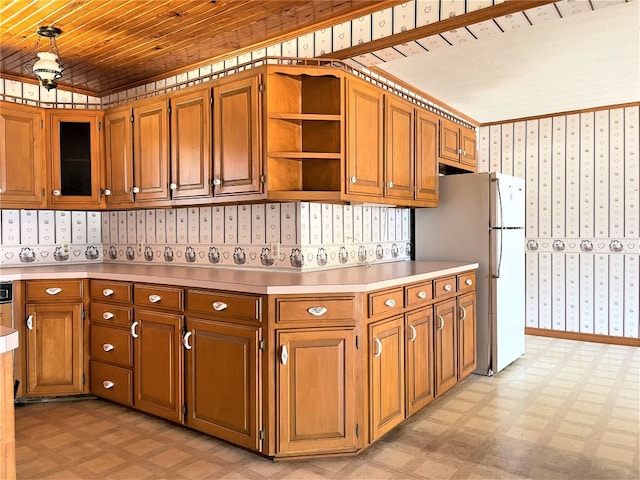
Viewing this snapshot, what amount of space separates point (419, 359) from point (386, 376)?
15.9 inches

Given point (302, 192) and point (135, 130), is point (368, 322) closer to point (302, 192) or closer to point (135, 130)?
point (302, 192)

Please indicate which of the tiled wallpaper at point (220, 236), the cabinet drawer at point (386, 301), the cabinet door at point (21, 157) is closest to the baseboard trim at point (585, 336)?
the tiled wallpaper at point (220, 236)

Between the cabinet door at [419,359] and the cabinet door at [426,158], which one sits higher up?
the cabinet door at [426,158]

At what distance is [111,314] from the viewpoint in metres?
3.12

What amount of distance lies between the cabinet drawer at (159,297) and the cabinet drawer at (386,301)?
1071mm

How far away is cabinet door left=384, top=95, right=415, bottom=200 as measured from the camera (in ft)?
10.7

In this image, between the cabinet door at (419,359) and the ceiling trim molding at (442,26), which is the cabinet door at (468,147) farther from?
the cabinet door at (419,359)

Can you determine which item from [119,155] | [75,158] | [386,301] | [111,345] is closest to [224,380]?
[386,301]

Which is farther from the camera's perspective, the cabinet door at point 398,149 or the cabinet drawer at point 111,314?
the cabinet door at point 398,149

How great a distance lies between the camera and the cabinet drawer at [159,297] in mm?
2703

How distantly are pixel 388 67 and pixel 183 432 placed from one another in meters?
2.91

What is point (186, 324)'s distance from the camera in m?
2.67

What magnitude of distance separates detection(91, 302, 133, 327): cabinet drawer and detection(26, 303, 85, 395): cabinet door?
0.41 ft

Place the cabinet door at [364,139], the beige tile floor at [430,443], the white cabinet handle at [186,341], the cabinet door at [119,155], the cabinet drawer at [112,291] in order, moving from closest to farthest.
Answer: the beige tile floor at [430,443] < the white cabinet handle at [186,341] < the cabinet door at [364,139] < the cabinet drawer at [112,291] < the cabinet door at [119,155]
